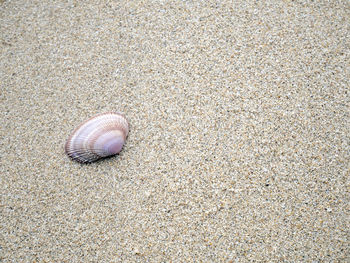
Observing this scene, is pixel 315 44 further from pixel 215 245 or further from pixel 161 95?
pixel 215 245

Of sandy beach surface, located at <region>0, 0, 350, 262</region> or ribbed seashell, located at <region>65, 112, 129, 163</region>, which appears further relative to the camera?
ribbed seashell, located at <region>65, 112, 129, 163</region>

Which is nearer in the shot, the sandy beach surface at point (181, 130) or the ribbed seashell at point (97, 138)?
the sandy beach surface at point (181, 130)

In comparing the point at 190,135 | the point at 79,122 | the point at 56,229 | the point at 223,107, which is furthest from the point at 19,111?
the point at 223,107
